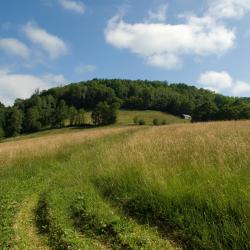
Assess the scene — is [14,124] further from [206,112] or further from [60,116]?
[206,112]

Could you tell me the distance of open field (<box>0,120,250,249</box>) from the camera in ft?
18.9

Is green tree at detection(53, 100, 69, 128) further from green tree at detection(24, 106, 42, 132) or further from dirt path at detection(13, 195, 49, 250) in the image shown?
dirt path at detection(13, 195, 49, 250)

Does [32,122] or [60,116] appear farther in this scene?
[32,122]

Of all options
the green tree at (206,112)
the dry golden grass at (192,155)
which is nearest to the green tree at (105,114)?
the green tree at (206,112)

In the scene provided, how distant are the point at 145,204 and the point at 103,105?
3733 inches

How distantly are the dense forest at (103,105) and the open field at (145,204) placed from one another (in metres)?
60.7

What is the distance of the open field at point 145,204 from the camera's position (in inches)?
226

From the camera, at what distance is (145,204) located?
7.14m

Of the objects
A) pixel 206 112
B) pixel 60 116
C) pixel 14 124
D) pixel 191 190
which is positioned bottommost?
pixel 191 190

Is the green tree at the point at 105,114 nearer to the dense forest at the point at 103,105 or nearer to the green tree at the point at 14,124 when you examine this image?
the dense forest at the point at 103,105

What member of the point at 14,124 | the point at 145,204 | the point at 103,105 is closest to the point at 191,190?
the point at 145,204

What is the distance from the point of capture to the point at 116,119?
103438mm

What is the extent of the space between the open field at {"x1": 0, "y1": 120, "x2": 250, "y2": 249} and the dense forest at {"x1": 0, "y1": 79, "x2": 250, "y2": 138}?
6073cm

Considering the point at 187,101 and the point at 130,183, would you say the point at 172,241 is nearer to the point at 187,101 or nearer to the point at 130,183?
the point at 130,183
